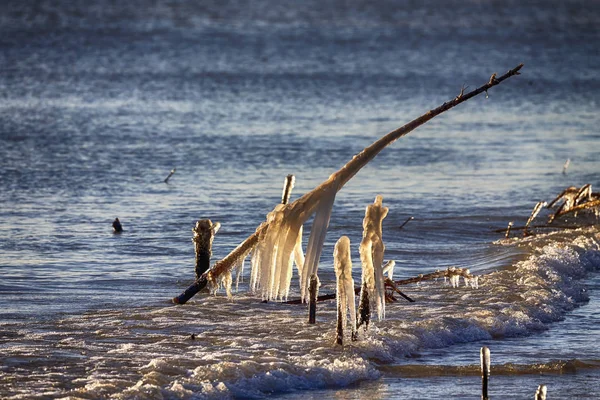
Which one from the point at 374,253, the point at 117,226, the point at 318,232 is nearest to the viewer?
the point at 318,232

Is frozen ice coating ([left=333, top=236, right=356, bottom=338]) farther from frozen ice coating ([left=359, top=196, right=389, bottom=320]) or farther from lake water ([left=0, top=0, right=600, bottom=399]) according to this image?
lake water ([left=0, top=0, right=600, bottom=399])

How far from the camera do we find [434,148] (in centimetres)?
2753

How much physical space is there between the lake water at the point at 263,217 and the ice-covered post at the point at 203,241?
1.33ft

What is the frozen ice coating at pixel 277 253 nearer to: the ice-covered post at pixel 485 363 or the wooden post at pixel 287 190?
the wooden post at pixel 287 190

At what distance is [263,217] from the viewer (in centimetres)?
1872

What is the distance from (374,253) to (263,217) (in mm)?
9452

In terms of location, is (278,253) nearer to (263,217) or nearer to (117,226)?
(117,226)

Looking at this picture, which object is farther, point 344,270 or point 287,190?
point 287,190

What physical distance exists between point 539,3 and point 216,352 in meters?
143

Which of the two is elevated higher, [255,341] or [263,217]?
[263,217]

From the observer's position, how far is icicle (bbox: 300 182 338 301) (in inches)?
362

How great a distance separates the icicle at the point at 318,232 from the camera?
919 cm

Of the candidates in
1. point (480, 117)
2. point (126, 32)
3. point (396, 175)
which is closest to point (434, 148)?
point (396, 175)

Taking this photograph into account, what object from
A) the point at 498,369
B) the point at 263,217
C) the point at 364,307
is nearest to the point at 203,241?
the point at 364,307
